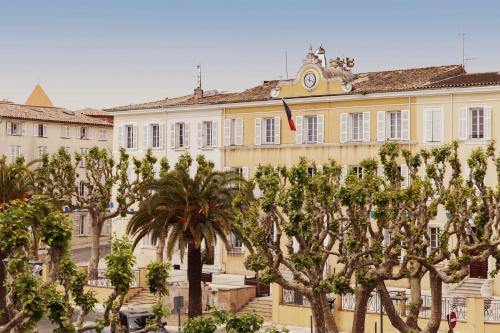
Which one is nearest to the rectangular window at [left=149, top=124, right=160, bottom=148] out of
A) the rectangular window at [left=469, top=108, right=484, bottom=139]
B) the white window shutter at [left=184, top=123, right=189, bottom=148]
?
the white window shutter at [left=184, top=123, right=189, bottom=148]

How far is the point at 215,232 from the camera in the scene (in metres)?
45.4

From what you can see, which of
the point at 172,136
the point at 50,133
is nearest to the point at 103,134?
the point at 50,133

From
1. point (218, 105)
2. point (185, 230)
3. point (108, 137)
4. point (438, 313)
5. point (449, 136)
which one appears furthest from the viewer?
point (108, 137)

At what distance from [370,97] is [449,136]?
5187 mm

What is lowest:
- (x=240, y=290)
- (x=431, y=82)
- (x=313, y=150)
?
(x=240, y=290)

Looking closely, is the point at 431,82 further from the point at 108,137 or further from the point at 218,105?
the point at 108,137

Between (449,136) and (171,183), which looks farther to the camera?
(449,136)

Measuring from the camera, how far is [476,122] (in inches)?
2130

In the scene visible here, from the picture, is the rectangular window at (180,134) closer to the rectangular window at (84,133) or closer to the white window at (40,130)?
the white window at (40,130)

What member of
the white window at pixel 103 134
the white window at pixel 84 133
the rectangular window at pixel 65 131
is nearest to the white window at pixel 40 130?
the rectangular window at pixel 65 131

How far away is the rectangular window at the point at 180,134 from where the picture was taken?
66438mm

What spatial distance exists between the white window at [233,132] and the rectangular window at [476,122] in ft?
50.0

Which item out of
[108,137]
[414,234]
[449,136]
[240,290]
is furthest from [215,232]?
[108,137]

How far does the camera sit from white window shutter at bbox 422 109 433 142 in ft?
182
